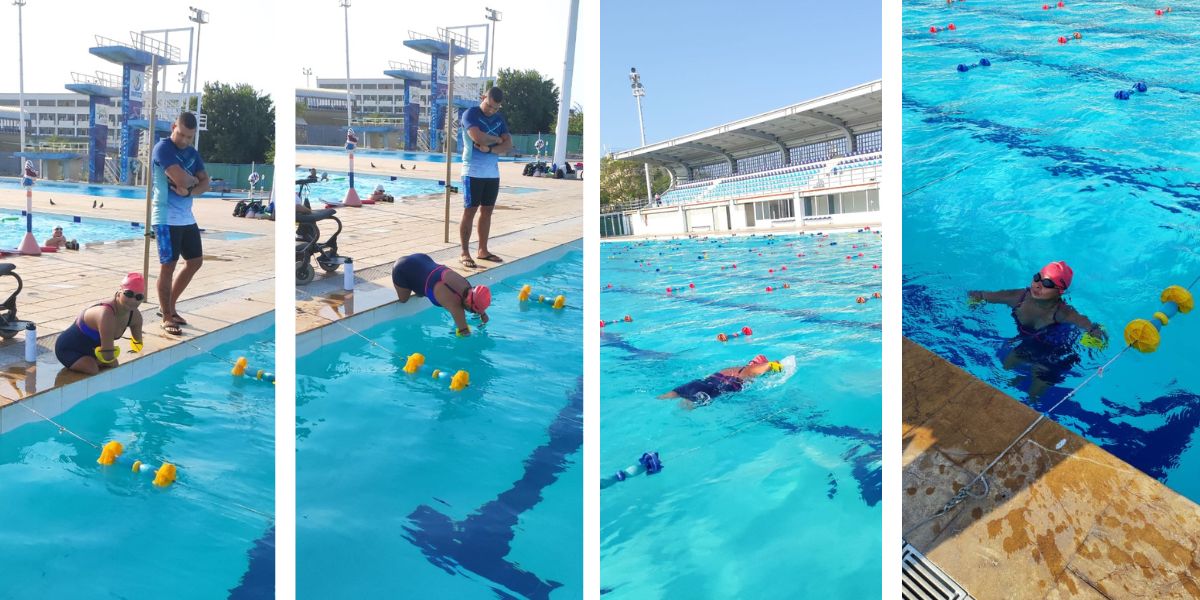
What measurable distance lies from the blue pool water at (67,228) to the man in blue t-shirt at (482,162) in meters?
1.58

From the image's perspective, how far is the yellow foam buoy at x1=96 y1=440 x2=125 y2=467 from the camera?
9.04ft

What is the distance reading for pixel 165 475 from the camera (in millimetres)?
2748

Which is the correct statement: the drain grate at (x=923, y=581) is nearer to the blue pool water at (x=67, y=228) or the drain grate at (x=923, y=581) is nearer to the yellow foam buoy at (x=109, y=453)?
the yellow foam buoy at (x=109, y=453)

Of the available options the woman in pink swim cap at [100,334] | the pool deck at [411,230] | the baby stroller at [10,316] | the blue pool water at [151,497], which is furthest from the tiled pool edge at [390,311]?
the baby stroller at [10,316]

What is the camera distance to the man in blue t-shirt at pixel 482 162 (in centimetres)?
383

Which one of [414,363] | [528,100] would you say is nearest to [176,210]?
[414,363]

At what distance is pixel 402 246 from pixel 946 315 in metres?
2.80

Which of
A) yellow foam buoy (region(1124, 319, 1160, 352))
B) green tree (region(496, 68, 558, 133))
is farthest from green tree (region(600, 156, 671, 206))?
yellow foam buoy (region(1124, 319, 1160, 352))

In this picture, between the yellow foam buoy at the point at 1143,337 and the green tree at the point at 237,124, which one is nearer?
the green tree at the point at 237,124

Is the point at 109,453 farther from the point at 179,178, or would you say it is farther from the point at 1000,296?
the point at 1000,296

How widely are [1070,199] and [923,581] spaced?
3.03 meters

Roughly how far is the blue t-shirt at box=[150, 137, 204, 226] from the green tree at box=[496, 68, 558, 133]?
1503 millimetres

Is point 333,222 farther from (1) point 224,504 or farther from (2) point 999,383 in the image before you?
(2) point 999,383

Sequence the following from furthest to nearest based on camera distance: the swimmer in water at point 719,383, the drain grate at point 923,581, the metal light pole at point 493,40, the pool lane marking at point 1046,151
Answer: the pool lane marking at point 1046,151
the swimmer in water at point 719,383
the metal light pole at point 493,40
the drain grate at point 923,581
